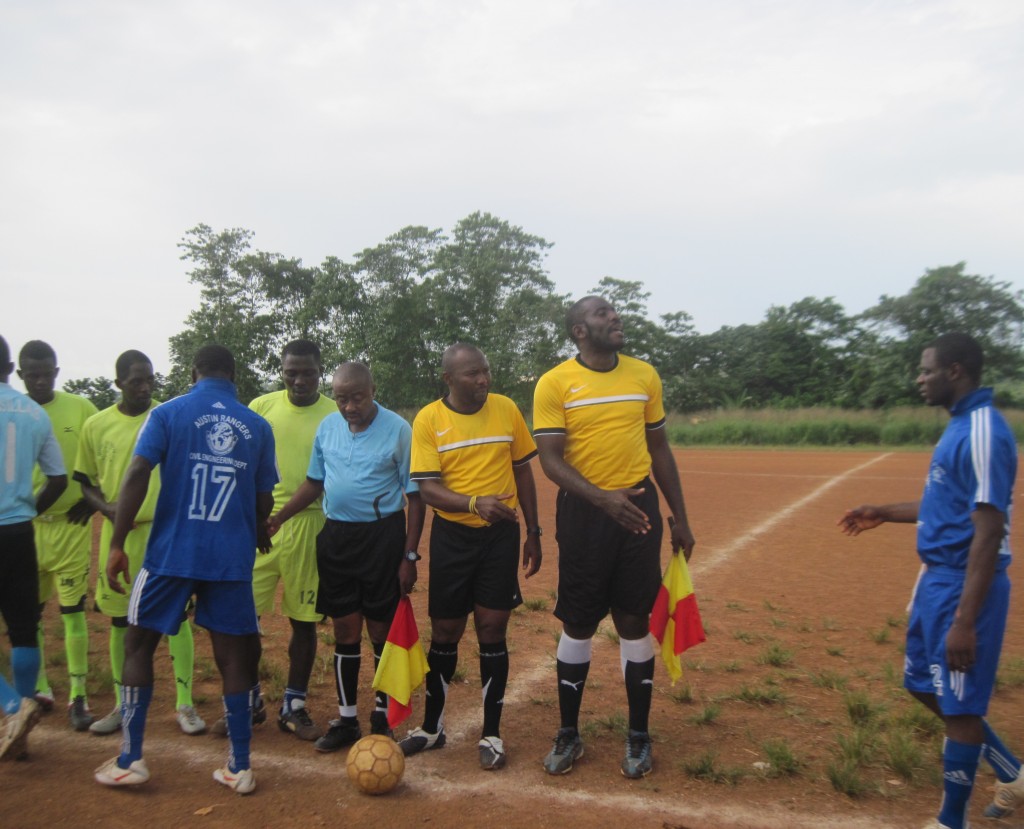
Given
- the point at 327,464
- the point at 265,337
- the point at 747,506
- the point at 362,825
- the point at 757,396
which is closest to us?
the point at 362,825

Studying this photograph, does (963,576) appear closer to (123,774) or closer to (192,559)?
(192,559)

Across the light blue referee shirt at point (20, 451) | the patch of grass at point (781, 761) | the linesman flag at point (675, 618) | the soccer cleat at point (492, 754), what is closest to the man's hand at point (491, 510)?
the linesman flag at point (675, 618)

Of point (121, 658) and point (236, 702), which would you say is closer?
point (236, 702)

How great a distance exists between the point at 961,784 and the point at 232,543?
125 inches

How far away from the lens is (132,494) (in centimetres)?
379

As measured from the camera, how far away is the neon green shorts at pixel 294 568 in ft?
15.2

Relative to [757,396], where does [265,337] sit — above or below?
above

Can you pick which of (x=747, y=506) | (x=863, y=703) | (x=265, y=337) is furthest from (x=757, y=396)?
(x=863, y=703)

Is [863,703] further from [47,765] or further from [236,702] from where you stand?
[47,765]

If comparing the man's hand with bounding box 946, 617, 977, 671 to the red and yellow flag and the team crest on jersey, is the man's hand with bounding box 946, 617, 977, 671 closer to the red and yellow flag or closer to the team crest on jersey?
the red and yellow flag

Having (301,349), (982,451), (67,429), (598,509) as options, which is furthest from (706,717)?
(67,429)

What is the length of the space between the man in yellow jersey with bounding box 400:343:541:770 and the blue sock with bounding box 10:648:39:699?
1.98 metres

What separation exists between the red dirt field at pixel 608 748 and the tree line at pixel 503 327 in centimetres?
2927

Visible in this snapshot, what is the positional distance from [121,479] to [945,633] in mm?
4101
